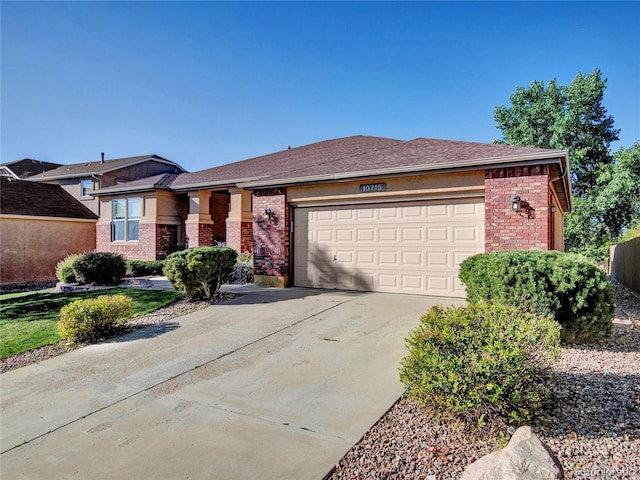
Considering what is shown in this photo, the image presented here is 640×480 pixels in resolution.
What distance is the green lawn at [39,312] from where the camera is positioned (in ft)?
21.6

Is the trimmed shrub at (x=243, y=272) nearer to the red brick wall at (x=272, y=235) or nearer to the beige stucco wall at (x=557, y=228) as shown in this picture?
the red brick wall at (x=272, y=235)

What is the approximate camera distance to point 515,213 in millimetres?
7898

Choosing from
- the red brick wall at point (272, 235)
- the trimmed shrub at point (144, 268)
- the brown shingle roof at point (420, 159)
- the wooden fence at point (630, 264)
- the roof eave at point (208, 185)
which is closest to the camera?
the brown shingle roof at point (420, 159)

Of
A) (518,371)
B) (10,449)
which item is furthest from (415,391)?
(10,449)

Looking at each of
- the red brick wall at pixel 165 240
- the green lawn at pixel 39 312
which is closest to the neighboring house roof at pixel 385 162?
the red brick wall at pixel 165 240

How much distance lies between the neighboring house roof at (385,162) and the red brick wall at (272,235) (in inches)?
17.1

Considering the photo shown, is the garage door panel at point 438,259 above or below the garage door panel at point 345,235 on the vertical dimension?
below

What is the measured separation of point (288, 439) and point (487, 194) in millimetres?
6955

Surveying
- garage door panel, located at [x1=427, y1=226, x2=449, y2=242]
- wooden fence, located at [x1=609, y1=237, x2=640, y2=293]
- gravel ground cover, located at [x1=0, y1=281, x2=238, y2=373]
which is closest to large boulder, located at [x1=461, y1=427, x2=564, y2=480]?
gravel ground cover, located at [x1=0, y1=281, x2=238, y2=373]

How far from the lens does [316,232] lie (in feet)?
34.8

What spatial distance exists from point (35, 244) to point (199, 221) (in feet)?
27.3

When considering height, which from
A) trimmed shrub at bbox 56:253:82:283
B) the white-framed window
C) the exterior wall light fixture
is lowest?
trimmed shrub at bbox 56:253:82:283

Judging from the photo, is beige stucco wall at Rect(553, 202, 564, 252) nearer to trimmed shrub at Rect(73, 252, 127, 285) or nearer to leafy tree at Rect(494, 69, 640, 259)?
leafy tree at Rect(494, 69, 640, 259)

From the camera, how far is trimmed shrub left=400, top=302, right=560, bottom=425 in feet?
9.76
